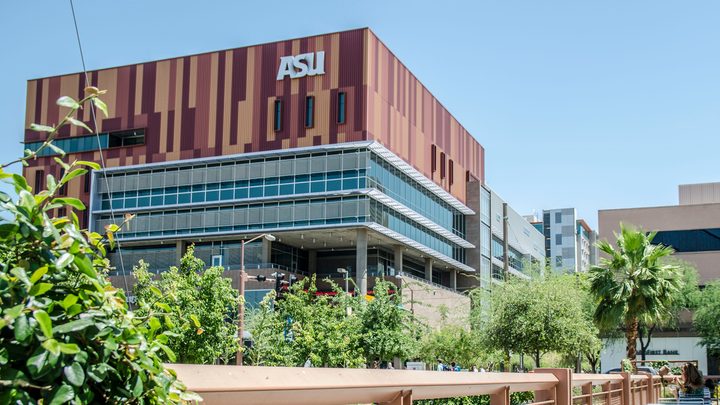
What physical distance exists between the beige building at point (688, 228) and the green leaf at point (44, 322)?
234 feet

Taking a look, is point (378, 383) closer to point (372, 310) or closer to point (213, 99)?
point (372, 310)

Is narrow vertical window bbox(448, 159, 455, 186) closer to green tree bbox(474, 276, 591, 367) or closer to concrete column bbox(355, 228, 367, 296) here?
concrete column bbox(355, 228, 367, 296)

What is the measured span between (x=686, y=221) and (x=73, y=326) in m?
74.2

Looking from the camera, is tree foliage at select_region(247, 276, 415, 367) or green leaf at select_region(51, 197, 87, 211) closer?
green leaf at select_region(51, 197, 87, 211)

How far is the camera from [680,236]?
235 feet

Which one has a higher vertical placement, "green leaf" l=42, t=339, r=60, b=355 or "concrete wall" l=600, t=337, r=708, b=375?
"green leaf" l=42, t=339, r=60, b=355

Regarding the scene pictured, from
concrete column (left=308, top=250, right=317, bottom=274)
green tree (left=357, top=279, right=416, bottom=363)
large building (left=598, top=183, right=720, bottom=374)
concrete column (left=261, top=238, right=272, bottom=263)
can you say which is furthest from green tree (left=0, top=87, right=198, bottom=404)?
concrete column (left=308, top=250, right=317, bottom=274)

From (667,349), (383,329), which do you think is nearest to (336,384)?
(383,329)

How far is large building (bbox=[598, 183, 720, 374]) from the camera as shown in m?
69.9

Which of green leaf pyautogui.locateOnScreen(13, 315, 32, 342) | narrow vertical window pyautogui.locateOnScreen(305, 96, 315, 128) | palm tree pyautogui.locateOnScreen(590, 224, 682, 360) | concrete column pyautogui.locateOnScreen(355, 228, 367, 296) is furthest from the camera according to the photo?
narrow vertical window pyautogui.locateOnScreen(305, 96, 315, 128)

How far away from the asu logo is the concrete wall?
101ft

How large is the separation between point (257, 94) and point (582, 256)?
122968mm

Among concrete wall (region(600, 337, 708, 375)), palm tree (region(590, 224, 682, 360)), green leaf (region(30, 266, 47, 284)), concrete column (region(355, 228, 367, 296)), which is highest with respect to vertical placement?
concrete column (region(355, 228, 367, 296))

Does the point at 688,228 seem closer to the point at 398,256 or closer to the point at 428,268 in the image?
the point at 428,268
